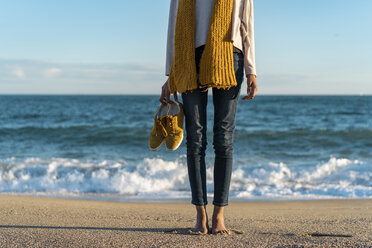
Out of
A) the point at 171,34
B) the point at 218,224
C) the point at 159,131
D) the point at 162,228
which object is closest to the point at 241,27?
the point at 171,34

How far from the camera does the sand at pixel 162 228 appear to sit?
2.15 m

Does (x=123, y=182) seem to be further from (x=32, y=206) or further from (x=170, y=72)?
(x=170, y=72)

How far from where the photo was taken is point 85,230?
8.04 feet

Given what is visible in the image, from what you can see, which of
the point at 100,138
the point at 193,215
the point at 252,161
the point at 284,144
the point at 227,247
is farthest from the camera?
Result: the point at 100,138

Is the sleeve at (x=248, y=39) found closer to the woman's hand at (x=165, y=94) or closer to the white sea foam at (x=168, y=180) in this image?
the woman's hand at (x=165, y=94)

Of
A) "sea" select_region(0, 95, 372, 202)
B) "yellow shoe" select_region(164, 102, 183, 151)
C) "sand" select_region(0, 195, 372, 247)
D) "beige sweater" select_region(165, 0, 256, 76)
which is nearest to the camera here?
"sand" select_region(0, 195, 372, 247)

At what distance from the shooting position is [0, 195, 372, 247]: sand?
2.15 meters

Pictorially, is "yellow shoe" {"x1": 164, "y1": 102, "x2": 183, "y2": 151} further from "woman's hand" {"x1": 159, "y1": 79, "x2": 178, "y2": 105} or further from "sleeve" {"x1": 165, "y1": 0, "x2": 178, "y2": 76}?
"sleeve" {"x1": 165, "y1": 0, "x2": 178, "y2": 76}

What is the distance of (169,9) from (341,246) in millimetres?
1805

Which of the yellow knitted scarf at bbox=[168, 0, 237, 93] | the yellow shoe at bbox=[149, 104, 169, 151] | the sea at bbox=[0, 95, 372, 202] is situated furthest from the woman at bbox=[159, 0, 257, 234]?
the sea at bbox=[0, 95, 372, 202]

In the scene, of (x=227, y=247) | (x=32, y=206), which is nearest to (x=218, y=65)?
(x=227, y=247)

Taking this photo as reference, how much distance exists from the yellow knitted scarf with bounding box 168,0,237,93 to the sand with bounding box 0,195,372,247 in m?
0.92

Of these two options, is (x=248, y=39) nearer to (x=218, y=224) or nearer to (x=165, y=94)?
(x=165, y=94)

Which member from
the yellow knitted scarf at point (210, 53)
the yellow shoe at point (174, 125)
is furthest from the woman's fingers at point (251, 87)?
the yellow shoe at point (174, 125)
